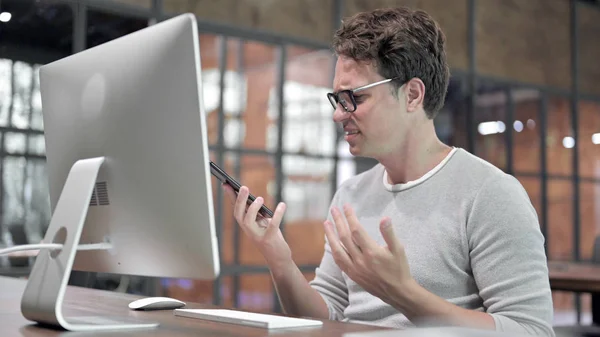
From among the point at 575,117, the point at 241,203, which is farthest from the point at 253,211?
the point at 575,117

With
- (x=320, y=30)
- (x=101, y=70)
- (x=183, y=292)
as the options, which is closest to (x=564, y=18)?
(x=320, y=30)

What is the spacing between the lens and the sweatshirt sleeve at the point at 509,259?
145 cm

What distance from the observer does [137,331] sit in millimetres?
1230

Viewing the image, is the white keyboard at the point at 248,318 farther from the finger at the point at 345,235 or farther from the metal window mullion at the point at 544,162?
the metal window mullion at the point at 544,162

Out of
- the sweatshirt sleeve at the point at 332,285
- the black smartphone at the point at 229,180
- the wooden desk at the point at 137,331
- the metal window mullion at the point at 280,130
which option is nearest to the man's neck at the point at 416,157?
the sweatshirt sleeve at the point at 332,285

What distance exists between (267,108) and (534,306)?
359 cm

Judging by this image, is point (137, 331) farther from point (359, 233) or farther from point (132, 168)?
point (359, 233)

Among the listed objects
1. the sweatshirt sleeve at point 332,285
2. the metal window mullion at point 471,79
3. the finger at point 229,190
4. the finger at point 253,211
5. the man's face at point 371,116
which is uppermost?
the metal window mullion at point 471,79

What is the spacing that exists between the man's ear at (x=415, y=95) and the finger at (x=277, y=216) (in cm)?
49

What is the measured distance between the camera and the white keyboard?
1287 mm

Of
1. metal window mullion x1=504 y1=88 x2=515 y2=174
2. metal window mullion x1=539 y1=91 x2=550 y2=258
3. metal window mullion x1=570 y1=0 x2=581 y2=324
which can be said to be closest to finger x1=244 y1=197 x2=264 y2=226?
metal window mullion x1=504 y1=88 x2=515 y2=174

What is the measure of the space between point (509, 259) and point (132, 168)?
2.57 feet

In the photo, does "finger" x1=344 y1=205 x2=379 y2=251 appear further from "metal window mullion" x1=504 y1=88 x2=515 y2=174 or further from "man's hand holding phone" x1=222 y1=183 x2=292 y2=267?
"metal window mullion" x1=504 y1=88 x2=515 y2=174

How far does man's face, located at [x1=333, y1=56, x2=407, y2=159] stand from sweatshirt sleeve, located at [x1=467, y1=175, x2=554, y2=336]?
0.27 meters
